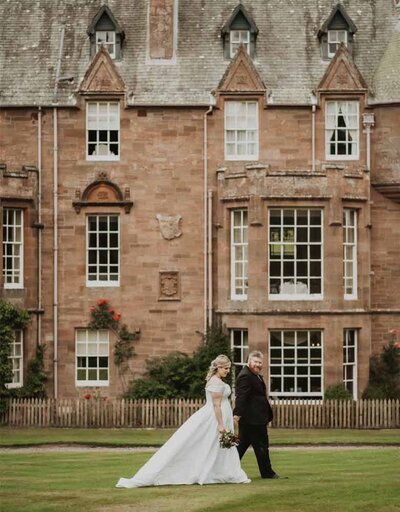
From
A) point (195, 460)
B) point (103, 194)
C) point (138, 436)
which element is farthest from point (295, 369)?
point (195, 460)

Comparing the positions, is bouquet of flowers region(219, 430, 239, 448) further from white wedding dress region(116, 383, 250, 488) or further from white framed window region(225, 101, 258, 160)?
white framed window region(225, 101, 258, 160)

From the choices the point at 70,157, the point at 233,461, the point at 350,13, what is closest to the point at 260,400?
the point at 233,461

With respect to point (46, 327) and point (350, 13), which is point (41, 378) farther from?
point (350, 13)

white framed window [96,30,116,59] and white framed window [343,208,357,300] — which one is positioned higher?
white framed window [96,30,116,59]

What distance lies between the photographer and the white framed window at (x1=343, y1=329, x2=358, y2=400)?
159 ft

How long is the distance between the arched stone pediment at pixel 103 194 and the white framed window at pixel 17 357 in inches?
190

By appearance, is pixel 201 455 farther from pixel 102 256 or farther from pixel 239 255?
pixel 102 256

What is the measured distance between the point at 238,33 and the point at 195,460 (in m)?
29.7

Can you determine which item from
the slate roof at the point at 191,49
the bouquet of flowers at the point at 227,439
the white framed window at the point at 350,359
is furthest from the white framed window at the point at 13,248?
the bouquet of flowers at the point at 227,439

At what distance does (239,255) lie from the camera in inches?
1932

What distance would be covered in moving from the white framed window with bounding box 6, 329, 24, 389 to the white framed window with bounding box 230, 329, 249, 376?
23.4 feet

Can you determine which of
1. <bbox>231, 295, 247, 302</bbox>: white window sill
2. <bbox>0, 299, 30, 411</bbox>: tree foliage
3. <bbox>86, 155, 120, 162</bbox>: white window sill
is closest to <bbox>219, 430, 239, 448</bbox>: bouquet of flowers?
<bbox>0, 299, 30, 411</bbox>: tree foliage

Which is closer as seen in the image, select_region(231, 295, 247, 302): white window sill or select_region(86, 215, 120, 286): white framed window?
select_region(231, 295, 247, 302): white window sill

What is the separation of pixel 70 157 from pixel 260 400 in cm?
2644
